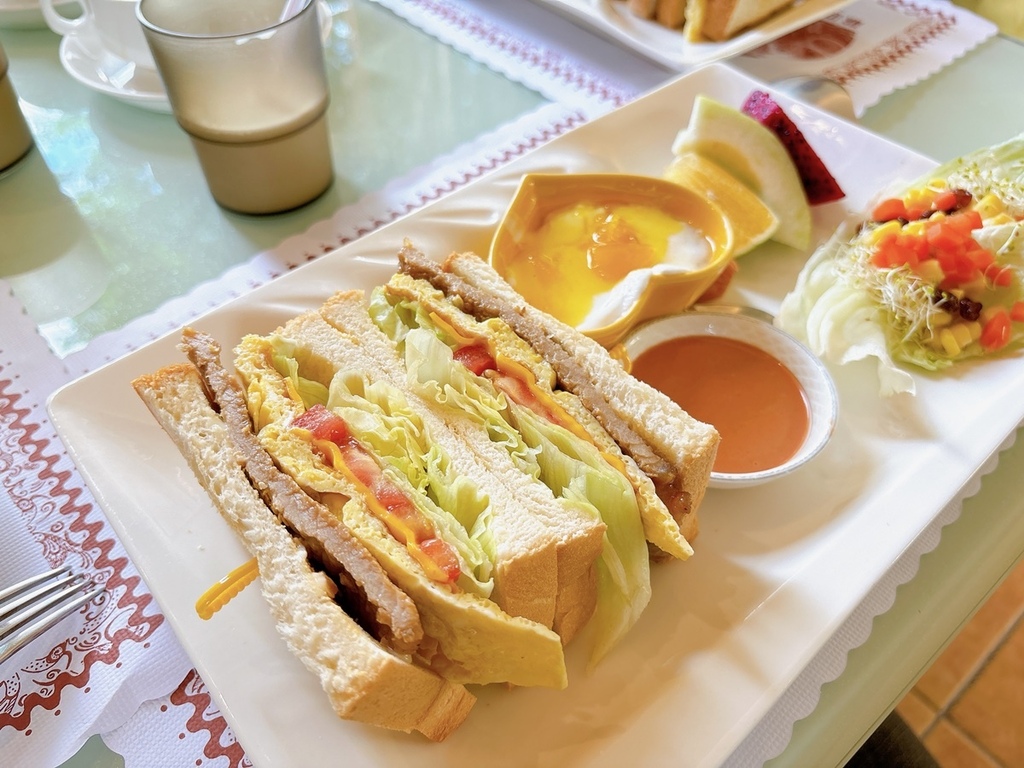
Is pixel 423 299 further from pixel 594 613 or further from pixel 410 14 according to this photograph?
pixel 410 14

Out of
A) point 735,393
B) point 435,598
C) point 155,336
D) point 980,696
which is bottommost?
point 980,696

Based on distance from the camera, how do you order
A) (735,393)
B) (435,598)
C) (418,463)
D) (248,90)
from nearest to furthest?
(435,598)
(418,463)
(735,393)
(248,90)

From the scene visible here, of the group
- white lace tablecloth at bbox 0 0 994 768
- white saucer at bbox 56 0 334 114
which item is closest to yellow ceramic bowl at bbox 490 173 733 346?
white lace tablecloth at bbox 0 0 994 768

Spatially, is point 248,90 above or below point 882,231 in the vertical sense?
above

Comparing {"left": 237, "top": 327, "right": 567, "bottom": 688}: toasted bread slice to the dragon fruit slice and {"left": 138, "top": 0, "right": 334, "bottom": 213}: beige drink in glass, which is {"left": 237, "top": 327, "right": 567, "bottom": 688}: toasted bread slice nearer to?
{"left": 138, "top": 0, "right": 334, "bottom": 213}: beige drink in glass

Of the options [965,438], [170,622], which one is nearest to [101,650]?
[170,622]

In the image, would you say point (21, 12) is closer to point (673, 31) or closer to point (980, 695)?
point (673, 31)

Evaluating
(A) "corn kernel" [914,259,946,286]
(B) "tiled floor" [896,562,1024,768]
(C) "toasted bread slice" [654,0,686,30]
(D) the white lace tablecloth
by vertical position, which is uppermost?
(C) "toasted bread slice" [654,0,686,30]

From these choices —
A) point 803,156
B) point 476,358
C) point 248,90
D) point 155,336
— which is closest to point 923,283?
point 803,156
